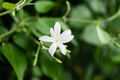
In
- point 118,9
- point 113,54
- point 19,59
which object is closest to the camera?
point 19,59

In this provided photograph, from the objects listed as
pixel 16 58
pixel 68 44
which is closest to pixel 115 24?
pixel 68 44

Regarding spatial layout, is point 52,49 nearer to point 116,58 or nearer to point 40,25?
point 40,25

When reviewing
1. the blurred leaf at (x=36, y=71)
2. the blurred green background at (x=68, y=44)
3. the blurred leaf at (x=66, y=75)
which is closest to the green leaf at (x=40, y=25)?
the blurred green background at (x=68, y=44)

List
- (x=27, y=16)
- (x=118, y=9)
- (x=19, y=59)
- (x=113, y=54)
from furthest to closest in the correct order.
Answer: (x=113, y=54)
(x=118, y=9)
(x=27, y=16)
(x=19, y=59)

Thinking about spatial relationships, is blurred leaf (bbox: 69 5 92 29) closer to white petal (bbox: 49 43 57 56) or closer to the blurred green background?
the blurred green background

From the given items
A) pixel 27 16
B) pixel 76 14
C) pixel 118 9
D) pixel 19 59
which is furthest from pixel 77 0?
pixel 19 59

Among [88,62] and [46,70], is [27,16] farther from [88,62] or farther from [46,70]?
[88,62]

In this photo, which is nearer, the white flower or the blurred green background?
the white flower

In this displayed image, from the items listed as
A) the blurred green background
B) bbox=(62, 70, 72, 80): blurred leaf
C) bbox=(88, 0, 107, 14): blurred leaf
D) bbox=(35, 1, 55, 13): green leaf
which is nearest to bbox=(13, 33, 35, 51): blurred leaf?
the blurred green background
